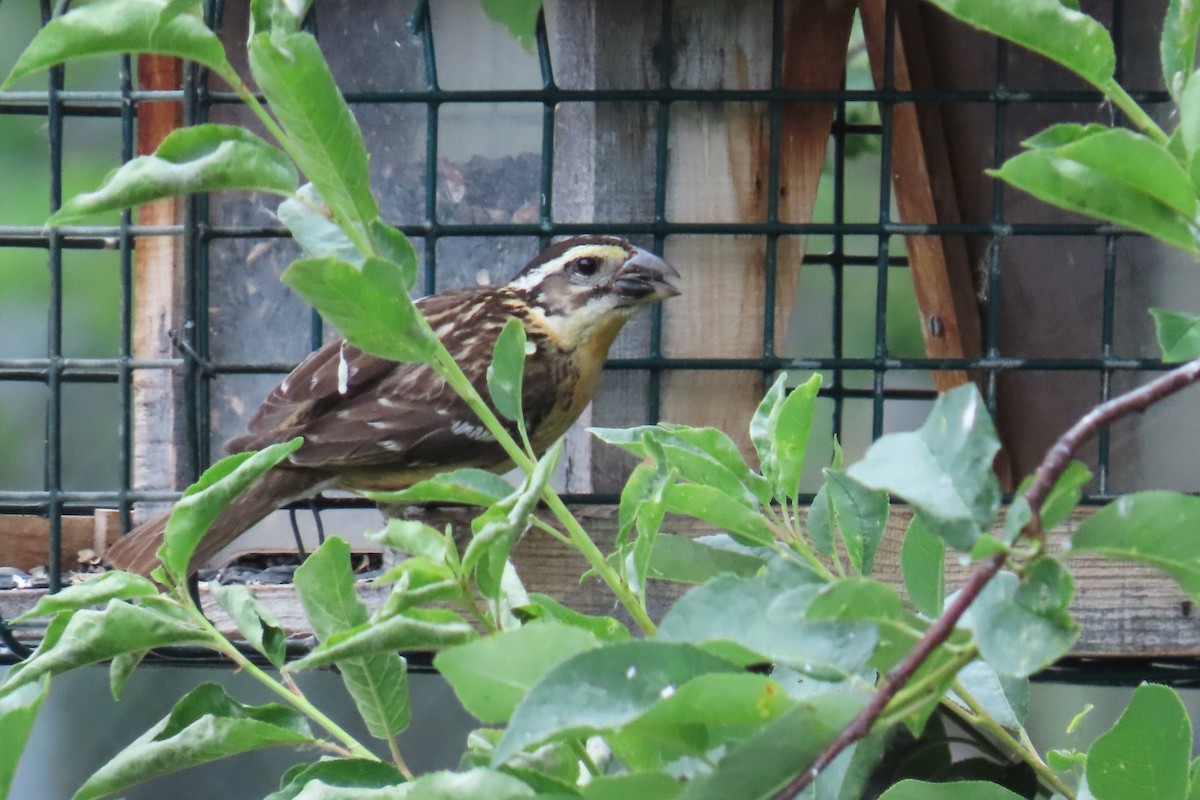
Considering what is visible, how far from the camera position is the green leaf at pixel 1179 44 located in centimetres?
92

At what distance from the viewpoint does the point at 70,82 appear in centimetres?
439

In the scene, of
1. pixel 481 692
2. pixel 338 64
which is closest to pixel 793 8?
pixel 338 64

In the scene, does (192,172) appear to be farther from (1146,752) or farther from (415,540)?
(1146,752)

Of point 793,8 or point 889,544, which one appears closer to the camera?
point 889,544

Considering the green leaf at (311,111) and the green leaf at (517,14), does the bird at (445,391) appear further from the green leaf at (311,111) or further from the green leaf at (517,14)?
the green leaf at (311,111)

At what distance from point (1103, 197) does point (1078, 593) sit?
1349 mm

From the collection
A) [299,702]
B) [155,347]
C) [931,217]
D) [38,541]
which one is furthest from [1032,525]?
[38,541]

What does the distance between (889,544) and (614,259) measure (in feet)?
2.71

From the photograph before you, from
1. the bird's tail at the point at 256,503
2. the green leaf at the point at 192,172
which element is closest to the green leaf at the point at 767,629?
the green leaf at the point at 192,172

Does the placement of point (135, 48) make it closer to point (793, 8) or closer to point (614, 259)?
point (793, 8)

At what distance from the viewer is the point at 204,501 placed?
1064 mm

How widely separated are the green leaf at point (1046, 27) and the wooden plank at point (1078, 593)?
120 centimetres

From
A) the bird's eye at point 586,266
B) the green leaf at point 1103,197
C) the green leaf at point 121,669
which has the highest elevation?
the green leaf at point 1103,197

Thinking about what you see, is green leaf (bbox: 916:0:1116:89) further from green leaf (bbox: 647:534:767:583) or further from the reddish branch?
green leaf (bbox: 647:534:767:583)
